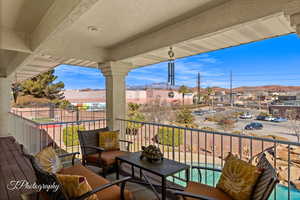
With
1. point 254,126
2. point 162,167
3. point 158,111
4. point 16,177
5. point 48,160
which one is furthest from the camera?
point 158,111

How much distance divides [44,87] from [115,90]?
18.1 metres

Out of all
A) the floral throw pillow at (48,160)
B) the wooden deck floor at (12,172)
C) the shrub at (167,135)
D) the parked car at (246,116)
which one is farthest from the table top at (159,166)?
the parked car at (246,116)

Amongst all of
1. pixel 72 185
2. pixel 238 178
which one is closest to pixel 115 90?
pixel 72 185

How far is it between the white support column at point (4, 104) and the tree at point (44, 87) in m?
13.3

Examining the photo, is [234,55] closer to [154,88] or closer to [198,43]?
[154,88]

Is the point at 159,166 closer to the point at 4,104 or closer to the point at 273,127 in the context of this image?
the point at 4,104

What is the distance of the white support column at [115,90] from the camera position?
3.88m

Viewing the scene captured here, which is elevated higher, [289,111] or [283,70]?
[283,70]

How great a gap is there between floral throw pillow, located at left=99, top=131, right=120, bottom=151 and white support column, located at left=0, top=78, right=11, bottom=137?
4.43 metres

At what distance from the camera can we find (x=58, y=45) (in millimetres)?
3174

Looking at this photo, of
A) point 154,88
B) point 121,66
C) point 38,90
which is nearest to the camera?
point 121,66

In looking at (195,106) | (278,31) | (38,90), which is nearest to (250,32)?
(278,31)

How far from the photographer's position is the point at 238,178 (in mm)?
1681

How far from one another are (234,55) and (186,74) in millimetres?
4154
